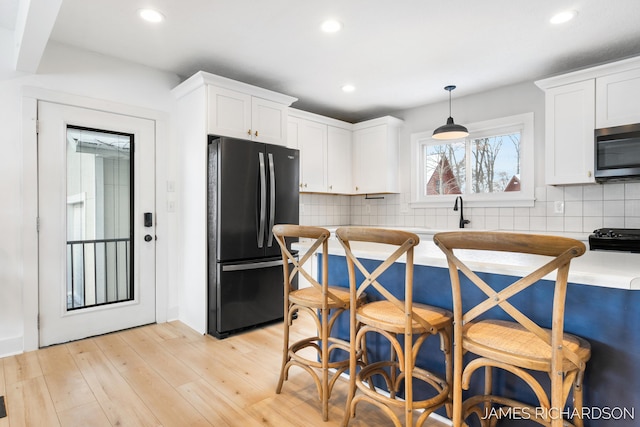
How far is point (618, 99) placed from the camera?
2814 millimetres

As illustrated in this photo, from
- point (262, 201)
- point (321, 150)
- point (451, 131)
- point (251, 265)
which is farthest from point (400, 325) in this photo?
point (321, 150)

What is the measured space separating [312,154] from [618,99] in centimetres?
295

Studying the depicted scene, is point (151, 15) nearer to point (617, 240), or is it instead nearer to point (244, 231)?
point (244, 231)

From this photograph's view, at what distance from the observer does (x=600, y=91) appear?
9.46ft

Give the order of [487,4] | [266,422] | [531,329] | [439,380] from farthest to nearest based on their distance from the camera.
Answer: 1. [487,4]
2. [266,422]
3. [439,380]
4. [531,329]

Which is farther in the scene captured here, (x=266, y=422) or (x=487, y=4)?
(x=487, y=4)

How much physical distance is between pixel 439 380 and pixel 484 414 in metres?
0.21

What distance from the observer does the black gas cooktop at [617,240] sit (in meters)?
2.62

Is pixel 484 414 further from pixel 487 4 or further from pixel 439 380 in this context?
pixel 487 4

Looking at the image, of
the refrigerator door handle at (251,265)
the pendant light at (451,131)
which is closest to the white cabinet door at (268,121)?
the refrigerator door handle at (251,265)

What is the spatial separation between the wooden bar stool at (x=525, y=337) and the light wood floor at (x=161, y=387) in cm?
73

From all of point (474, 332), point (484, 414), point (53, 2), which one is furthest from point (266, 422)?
point (53, 2)

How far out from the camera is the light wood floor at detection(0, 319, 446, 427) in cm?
183

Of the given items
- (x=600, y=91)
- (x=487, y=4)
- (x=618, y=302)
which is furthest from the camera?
(x=600, y=91)
